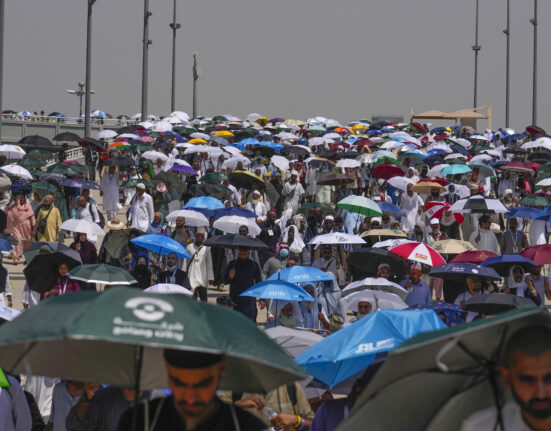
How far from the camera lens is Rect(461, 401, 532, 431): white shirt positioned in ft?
13.7

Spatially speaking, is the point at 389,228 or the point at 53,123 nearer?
the point at 389,228

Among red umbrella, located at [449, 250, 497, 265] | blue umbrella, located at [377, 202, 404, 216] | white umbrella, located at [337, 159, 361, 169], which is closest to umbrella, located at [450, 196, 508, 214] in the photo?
blue umbrella, located at [377, 202, 404, 216]

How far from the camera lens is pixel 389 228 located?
2005 cm

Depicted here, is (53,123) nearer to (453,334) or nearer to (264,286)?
(264,286)

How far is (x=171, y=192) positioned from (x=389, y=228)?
584 cm

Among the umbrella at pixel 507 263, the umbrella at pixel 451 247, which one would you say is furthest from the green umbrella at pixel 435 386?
the umbrella at pixel 451 247

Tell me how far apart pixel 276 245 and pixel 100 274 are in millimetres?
6293

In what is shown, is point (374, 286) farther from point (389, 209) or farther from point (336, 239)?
point (389, 209)

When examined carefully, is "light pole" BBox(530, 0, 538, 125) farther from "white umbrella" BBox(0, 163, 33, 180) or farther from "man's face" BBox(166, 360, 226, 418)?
"man's face" BBox(166, 360, 226, 418)

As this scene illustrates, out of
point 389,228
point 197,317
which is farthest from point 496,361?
point 389,228

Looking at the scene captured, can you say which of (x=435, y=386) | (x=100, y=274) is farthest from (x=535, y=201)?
(x=435, y=386)

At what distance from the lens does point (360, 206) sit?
1991cm

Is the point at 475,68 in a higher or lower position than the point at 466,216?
higher

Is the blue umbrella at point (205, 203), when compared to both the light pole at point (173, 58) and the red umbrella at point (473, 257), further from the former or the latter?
the light pole at point (173, 58)
